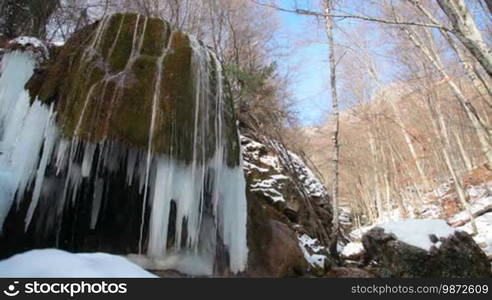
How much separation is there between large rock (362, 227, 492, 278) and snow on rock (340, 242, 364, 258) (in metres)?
1.45

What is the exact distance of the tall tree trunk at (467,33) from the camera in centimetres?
295

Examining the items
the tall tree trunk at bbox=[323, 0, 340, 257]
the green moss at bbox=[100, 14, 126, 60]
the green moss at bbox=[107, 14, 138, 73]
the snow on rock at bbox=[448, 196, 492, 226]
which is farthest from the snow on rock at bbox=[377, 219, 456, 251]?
the snow on rock at bbox=[448, 196, 492, 226]

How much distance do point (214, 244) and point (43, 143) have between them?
2.06 metres

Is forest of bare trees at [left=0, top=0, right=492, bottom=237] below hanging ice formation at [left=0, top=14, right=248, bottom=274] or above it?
above

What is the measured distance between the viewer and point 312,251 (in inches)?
248

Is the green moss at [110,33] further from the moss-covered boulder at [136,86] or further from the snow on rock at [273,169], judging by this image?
the snow on rock at [273,169]

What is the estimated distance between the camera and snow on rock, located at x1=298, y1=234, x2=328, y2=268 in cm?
566

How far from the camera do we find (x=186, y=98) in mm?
3902

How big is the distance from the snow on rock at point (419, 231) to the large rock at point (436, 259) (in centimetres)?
7

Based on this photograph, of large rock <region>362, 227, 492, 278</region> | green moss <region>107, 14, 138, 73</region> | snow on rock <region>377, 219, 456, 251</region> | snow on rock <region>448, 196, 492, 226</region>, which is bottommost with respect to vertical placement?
large rock <region>362, 227, 492, 278</region>

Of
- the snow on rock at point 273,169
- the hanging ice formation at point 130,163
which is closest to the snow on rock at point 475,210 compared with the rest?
the snow on rock at point 273,169

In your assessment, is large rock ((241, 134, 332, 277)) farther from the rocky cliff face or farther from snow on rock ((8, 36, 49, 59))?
snow on rock ((8, 36, 49, 59))

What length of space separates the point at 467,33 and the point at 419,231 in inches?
133

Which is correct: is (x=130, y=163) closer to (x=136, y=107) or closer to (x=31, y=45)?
(x=136, y=107)
